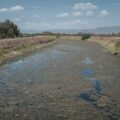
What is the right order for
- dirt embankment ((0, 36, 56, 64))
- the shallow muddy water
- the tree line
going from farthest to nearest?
the tree line < dirt embankment ((0, 36, 56, 64)) < the shallow muddy water

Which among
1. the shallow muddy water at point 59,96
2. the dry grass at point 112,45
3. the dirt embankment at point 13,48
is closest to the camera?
the shallow muddy water at point 59,96

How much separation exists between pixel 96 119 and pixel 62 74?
10.7 m

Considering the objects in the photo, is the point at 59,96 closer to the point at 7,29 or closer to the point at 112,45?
the point at 112,45

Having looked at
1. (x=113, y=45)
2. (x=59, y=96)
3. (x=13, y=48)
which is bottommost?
(x=59, y=96)

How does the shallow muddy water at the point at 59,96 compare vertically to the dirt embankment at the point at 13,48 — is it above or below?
below

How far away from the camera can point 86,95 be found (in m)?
15.2

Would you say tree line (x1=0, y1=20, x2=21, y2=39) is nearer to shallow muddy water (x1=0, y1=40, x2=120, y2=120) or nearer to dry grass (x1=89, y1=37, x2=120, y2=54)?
dry grass (x1=89, y1=37, x2=120, y2=54)

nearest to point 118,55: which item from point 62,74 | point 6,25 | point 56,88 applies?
point 62,74

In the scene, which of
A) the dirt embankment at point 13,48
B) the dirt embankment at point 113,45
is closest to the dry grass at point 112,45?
the dirt embankment at point 113,45

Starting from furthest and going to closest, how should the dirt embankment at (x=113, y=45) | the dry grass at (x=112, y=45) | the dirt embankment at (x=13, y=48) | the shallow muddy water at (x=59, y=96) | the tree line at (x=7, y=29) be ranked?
1. the tree line at (x=7, y=29)
2. the dry grass at (x=112, y=45)
3. the dirt embankment at (x=113, y=45)
4. the dirt embankment at (x=13, y=48)
5. the shallow muddy water at (x=59, y=96)

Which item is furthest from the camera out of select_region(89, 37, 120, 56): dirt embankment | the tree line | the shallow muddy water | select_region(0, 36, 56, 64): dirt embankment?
the tree line

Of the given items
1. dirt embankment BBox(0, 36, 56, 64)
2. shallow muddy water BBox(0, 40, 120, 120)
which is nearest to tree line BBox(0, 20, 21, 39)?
dirt embankment BBox(0, 36, 56, 64)

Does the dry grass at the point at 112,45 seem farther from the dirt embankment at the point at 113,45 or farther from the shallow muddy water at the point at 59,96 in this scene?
the shallow muddy water at the point at 59,96

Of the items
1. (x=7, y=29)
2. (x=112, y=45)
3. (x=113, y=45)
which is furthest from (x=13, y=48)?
(x=7, y=29)
